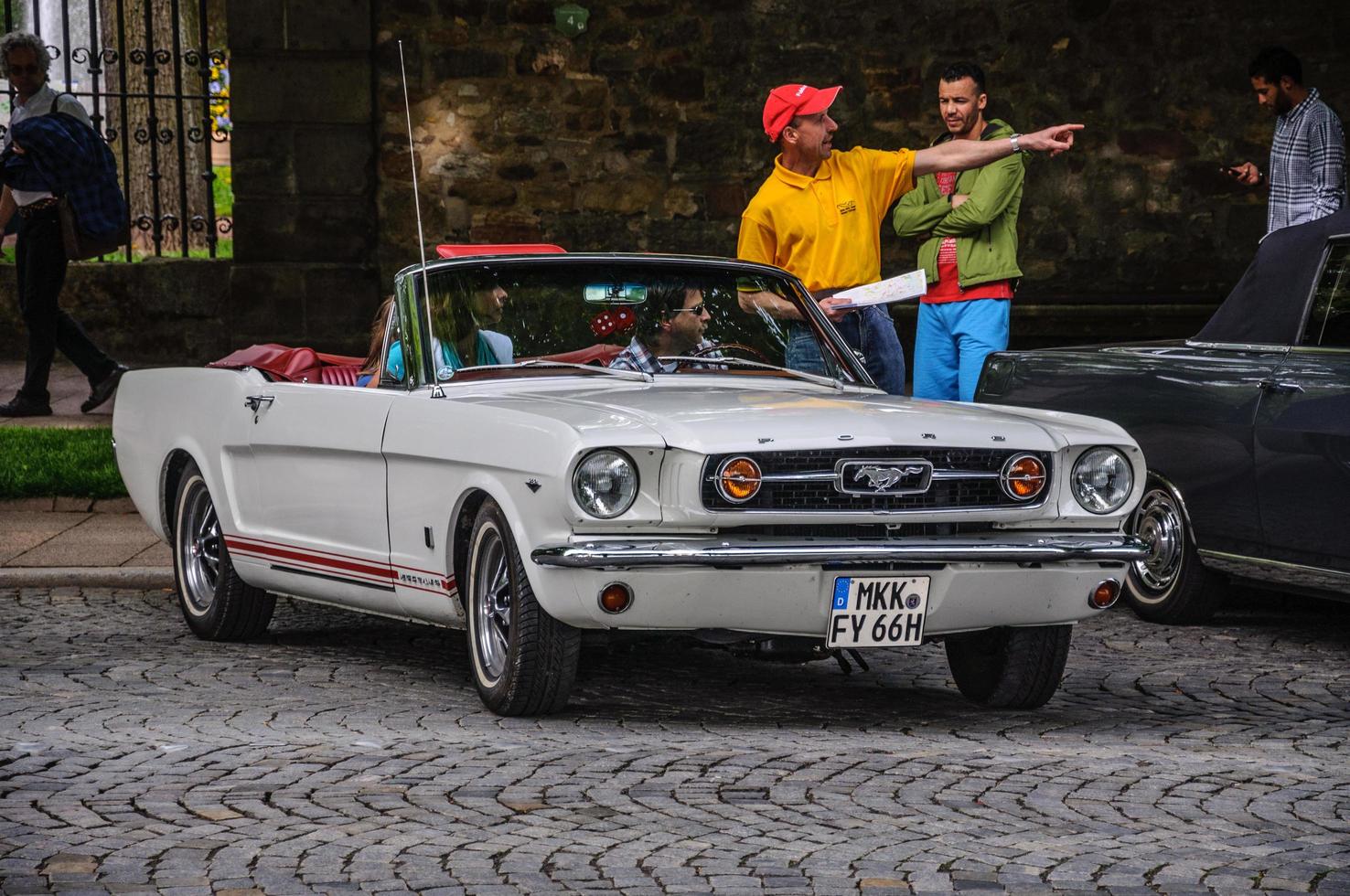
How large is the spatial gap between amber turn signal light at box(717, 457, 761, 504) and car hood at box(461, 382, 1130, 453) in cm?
6

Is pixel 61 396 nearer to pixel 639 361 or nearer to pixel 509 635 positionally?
pixel 639 361

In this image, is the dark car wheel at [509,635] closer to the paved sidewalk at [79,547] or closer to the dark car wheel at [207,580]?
the dark car wheel at [207,580]

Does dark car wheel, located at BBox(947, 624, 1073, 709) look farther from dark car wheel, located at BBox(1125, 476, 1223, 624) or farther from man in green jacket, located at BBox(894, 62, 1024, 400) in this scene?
man in green jacket, located at BBox(894, 62, 1024, 400)

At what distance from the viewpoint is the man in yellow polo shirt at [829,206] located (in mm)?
8695

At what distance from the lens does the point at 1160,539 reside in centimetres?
803

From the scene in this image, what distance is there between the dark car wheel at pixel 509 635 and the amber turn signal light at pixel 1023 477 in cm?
129

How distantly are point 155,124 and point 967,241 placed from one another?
7.81 metres

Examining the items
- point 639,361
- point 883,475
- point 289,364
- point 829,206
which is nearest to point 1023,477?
point 883,475

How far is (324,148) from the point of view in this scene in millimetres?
15352

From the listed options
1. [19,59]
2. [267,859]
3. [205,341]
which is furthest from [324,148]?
[267,859]

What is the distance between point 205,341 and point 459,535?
10256 mm

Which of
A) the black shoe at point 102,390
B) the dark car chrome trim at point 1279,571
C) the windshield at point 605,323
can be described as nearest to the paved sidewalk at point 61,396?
the black shoe at point 102,390

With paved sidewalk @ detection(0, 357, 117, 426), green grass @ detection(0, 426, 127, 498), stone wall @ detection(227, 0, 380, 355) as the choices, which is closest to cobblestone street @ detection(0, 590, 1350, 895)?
green grass @ detection(0, 426, 127, 498)

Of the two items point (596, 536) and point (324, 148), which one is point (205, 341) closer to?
point (324, 148)
